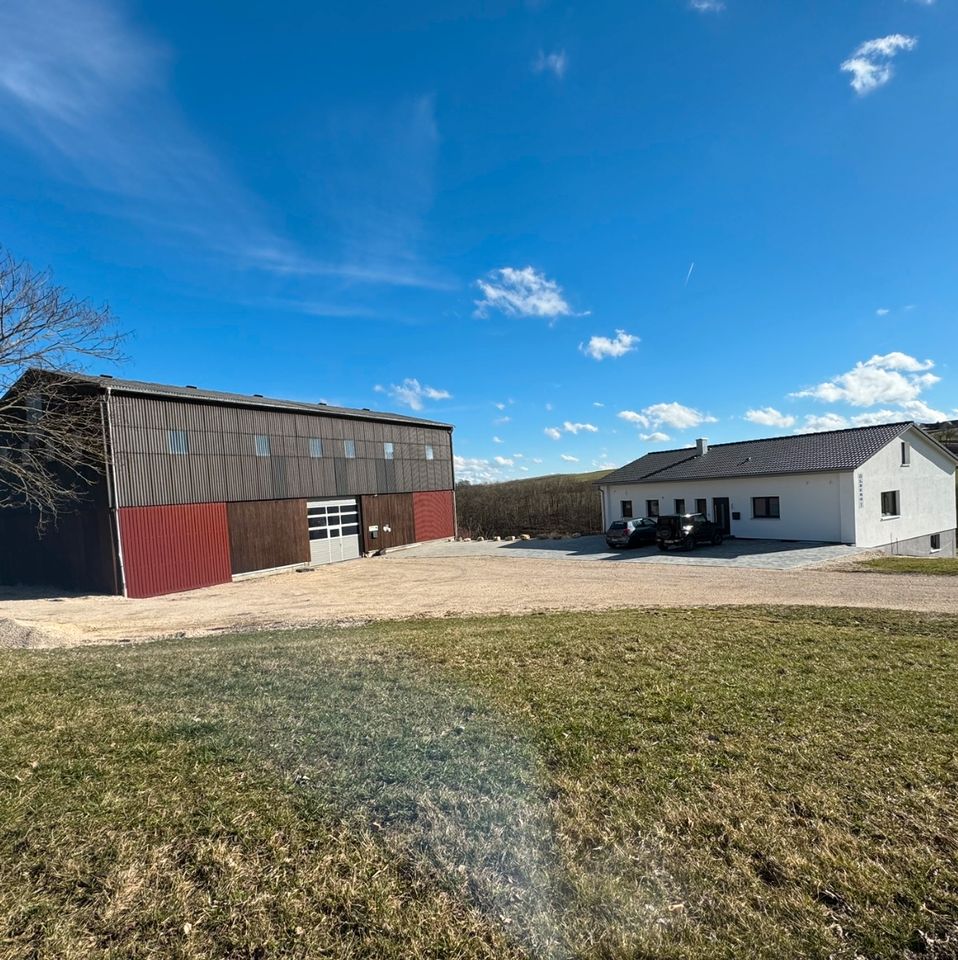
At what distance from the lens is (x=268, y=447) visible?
2484 centimetres

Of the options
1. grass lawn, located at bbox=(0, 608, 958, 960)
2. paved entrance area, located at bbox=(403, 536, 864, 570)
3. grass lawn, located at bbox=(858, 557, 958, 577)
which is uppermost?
grass lawn, located at bbox=(0, 608, 958, 960)

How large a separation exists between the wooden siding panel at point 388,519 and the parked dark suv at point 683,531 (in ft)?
45.3

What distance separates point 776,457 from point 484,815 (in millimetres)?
26799

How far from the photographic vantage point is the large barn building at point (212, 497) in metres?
19.6

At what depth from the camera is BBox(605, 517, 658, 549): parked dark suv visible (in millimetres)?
25172

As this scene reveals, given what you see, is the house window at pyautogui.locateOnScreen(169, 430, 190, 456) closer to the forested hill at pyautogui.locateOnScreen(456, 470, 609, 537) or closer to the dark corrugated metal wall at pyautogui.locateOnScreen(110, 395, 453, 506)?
the dark corrugated metal wall at pyautogui.locateOnScreen(110, 395, 453, 506)

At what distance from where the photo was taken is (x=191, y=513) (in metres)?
21.6

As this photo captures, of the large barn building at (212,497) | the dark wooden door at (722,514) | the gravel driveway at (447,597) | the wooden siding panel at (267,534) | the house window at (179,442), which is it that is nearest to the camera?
the gravel driveway at (447,597)

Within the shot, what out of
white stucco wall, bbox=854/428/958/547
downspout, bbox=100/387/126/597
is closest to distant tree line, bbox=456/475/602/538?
white stucco wall, bbox=854/428/958/547

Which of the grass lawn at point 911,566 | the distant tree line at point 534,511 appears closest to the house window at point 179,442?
the distant tree line at point 534,511

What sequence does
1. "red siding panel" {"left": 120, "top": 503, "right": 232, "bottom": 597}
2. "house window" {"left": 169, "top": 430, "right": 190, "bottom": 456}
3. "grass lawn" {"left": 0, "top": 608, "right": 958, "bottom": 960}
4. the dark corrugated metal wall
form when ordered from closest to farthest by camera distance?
"grass lawn" {"left": 0, "top": 608, "right": 958, "bottom": 960} < "red siding panel" {"left": 120, "top": 503, "right": 232, "bottom": 597} < the dark corrugated metal wall < "house window" {"left": 169, "top": 430, "right": 190, "bottom": 456}

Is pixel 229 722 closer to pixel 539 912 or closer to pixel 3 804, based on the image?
pixel 3 804

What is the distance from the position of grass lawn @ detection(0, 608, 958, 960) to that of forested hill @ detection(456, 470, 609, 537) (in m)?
34.5

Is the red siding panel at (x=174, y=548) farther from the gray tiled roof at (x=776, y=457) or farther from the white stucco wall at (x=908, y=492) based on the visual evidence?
the white stucco wall at (x=908, y=492)
